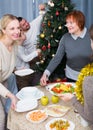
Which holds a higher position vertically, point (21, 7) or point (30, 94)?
point (21, 7)

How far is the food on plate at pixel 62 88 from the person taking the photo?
1.95 meters

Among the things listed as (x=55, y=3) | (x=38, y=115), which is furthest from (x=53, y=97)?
(x=55, y=3)

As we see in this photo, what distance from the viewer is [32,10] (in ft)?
14.4

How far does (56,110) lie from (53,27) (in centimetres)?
167

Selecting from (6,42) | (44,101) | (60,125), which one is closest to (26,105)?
(44,101)

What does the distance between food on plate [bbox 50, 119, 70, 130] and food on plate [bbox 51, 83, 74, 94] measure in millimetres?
419

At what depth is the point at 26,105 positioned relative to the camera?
5.78 ft

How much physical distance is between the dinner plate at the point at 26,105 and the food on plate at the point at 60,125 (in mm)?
267

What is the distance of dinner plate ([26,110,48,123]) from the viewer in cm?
157

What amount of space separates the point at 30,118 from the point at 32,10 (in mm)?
3084

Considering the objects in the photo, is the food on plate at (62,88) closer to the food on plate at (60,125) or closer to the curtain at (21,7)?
the food on plate at (60,125)

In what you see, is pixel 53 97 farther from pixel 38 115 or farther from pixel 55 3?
pixel 55 3

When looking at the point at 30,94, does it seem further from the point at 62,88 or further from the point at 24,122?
the point at 24,122

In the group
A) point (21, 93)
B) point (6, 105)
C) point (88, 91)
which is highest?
point (88, 91)
